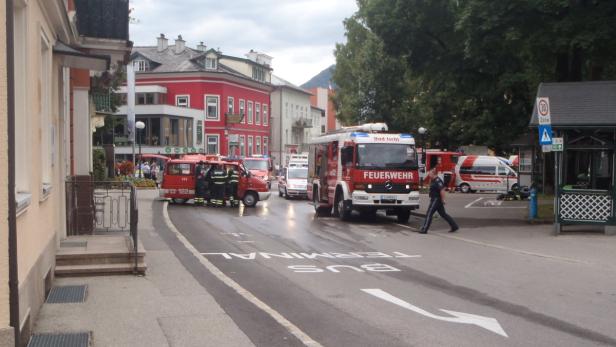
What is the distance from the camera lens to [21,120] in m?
7.08

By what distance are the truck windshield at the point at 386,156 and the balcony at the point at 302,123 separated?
68484mm

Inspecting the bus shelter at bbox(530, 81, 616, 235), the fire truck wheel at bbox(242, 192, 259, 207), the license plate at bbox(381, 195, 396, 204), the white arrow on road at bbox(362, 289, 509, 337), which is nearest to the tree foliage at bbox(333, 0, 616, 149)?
the bus shelter at bbox(530, 81, 616, 235)

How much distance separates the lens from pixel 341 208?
2253 centimetres

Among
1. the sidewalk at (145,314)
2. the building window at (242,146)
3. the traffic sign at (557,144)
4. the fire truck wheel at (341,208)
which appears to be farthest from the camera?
the building window at (242,146)

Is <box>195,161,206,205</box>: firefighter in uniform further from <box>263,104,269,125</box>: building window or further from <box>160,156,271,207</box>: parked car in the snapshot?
<box>263,104,269,125</box>: building window

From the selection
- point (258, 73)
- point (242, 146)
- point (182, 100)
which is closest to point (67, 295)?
point (182, 100)

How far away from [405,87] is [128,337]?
46.7 metres

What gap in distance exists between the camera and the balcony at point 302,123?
3546 inches

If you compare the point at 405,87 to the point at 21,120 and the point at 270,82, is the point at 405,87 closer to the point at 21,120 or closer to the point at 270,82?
the point at 270,82

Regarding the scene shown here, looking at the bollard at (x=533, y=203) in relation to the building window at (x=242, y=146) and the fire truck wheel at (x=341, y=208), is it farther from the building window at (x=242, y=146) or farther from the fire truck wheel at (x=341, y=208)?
the building window at (x=242, y=146)

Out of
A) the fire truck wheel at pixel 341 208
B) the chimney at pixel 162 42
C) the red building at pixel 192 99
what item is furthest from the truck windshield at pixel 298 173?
the chimney at pixel 162 42

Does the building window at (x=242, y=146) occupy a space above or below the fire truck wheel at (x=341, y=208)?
above

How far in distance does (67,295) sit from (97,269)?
1530 mm

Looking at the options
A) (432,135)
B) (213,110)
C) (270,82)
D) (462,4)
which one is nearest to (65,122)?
(462,4)
